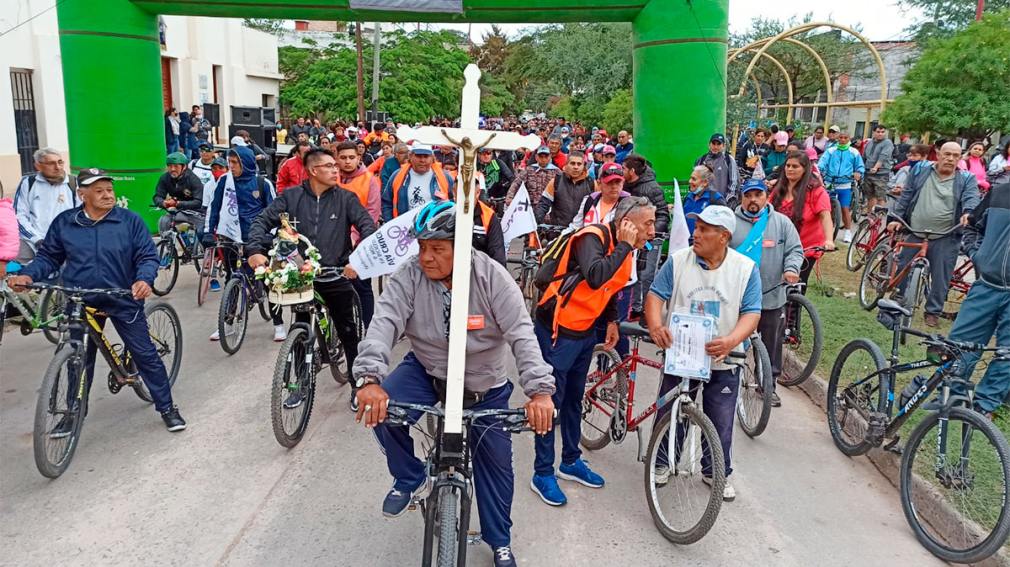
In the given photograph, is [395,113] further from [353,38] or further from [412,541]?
[412,541]

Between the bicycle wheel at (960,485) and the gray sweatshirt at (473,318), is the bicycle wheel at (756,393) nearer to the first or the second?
the bicycle wheel at (960,485)

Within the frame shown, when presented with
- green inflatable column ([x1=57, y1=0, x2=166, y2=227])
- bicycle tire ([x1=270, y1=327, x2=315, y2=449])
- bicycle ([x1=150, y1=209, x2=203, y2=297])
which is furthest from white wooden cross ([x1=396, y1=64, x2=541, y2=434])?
→ green inflatable column ([x1=57, y1=0, x2=166, y2=227])

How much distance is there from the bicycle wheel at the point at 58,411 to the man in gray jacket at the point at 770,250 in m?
4.64

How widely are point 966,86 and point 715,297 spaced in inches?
542

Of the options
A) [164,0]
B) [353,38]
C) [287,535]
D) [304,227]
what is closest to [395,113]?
[353,38]

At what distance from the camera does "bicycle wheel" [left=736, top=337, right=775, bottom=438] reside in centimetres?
539

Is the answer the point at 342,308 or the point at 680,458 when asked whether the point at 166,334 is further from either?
the point at 680,458

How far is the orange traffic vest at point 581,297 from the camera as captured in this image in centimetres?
444

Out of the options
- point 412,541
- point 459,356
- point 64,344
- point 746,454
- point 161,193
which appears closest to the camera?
point 459,356

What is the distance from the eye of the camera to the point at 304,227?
5754 millimetres

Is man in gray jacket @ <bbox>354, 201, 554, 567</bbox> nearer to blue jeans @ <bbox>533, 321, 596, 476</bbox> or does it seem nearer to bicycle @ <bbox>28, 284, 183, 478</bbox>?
blue jeans @ <bbox>533, 321, 596, 476</bbox>

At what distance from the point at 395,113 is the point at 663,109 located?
80.0 ft

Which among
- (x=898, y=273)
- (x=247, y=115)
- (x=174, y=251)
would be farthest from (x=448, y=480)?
(x=247, y=115)

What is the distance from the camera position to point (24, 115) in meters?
17.7
